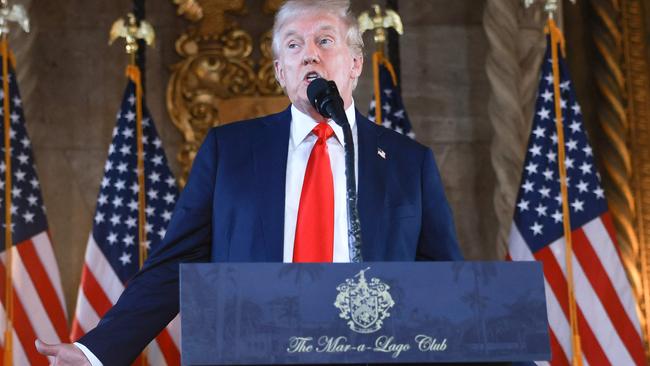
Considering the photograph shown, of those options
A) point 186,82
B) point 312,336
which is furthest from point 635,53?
point 312,336

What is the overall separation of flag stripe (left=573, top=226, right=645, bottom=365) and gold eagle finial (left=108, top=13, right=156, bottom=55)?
2.47 m

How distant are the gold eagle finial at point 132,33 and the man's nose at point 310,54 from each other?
3.30 metres

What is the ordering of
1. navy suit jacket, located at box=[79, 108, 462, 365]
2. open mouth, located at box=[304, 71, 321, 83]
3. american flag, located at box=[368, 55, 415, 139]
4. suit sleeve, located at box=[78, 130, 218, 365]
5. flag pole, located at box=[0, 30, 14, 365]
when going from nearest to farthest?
suit sleeve, located at box=[78, 130, 218, 365], navy suit jacket, located at box=[79, 108, 462, 365], open mouth, located at box=[304, 71, 321, 83], flag pole, located at box=[0, 30, 14, 365], american flag, located at box=[368, 55, 415, 139]

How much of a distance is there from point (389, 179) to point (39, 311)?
3292 millimetres

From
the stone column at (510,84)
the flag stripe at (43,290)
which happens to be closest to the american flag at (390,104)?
the stone column at (510,84)

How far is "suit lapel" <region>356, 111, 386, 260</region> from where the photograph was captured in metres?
2.75

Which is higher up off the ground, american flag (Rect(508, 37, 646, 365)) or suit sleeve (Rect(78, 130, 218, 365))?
suit sleeve (Rect(78, 130, 218, 365))

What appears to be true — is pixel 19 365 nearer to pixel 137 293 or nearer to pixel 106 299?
pixel 106 299

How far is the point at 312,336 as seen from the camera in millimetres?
1924

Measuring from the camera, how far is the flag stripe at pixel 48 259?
18.9 ft

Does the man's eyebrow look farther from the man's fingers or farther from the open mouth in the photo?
the man's fingers

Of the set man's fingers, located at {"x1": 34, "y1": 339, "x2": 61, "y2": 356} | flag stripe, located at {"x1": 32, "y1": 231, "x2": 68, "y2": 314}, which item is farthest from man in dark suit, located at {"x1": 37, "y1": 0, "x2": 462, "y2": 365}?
flag stripe, located at {"x1": 32, "y1": 231, "x2": 68, "y2": 314}

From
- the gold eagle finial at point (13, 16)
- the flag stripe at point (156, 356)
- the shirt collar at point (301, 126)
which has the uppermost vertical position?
the gold eagle finial at point (13, 16)

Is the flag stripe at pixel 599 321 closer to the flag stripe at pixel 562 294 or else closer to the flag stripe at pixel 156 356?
the flag stripe at pixel 562 294
